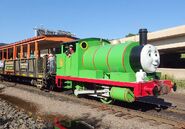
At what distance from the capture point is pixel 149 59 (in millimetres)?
10055

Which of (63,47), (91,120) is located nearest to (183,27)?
(63,47)

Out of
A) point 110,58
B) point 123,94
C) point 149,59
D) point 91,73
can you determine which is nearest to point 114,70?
point 110,58

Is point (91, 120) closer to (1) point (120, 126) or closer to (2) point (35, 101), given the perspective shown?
(1) point (120, 126)

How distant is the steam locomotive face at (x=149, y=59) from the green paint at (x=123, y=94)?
1117 millimetres

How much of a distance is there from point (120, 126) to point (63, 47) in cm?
721

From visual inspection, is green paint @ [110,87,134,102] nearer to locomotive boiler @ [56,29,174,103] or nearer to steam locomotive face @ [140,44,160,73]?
locomotive boiler @ [56,29,174,103]

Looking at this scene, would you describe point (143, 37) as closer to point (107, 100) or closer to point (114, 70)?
point (114, 70)

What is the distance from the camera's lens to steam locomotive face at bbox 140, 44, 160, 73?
9.85 meters

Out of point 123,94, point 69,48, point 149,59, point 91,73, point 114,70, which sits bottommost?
point 123,94

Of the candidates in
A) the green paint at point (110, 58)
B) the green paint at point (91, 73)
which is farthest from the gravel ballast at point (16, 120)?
the green paint at point (110, 58)

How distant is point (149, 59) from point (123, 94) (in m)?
1.72

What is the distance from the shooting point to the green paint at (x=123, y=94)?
9667 millimetres

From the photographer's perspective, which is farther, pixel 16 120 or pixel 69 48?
pixel 69 48

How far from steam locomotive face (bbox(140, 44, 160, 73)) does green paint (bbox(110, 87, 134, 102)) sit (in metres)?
1.12
